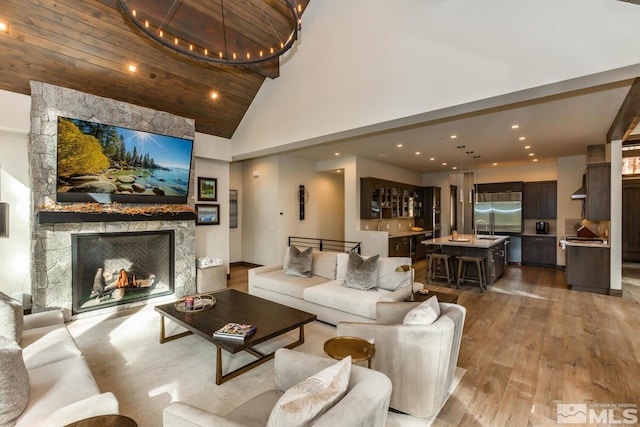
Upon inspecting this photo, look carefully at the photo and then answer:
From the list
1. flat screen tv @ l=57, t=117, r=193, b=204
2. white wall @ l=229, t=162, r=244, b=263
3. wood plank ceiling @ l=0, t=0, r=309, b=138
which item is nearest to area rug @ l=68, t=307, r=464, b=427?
flat screen tv @ l=57, t=117, r=193, b=204

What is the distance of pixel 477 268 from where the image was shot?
5938mm

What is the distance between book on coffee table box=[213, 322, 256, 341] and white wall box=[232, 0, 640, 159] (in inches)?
123

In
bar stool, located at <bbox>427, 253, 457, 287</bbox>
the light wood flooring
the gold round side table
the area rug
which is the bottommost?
the area rug

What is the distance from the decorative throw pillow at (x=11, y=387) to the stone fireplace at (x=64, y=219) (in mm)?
3093

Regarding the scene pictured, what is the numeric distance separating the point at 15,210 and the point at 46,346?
333 centimetres

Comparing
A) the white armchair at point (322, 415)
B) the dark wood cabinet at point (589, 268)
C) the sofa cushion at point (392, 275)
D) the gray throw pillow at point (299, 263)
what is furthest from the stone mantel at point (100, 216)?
the dark wood cabinet at point (589, 268)

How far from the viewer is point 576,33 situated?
9.22 feet

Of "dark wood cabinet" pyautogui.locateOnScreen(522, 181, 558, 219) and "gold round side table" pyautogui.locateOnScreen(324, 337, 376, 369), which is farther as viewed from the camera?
"dark wood cabinet" pyautogui.locateOnScreen(522, 181, 558, 219)

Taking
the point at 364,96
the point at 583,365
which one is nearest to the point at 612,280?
the point at 583,365

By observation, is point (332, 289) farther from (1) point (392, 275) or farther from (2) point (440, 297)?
(2) point (440, 297)

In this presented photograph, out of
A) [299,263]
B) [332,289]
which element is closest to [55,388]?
[332,289]

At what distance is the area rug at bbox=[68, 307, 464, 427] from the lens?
2.38 metres

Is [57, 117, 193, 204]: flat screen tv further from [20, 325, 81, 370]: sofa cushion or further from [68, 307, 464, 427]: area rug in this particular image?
[20, 325, 81, 370]: sofa cushion

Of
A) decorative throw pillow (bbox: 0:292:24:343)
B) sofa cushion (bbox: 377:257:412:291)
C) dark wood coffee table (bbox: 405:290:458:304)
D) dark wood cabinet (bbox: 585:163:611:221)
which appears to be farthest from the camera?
dark wood cabinet (bbox: 585:163:611:221)
